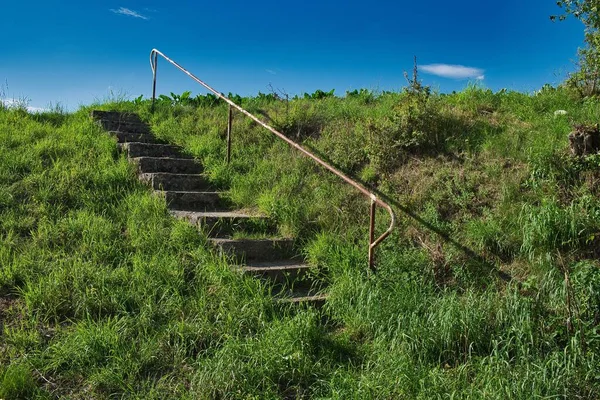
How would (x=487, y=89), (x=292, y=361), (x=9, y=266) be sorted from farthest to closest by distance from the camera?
1. (x=487, y=89)
2. (x=9, y=266)
3. (x=292, y=361)

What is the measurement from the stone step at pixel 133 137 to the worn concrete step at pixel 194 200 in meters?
2.46

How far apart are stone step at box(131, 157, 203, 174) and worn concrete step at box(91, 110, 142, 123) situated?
2335mm

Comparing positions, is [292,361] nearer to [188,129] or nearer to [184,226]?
[184,226]

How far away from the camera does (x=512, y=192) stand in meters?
6.37

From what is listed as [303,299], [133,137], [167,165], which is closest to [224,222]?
[303,299]

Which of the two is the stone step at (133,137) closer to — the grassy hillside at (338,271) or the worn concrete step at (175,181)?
the grassy hillside at (338,271)

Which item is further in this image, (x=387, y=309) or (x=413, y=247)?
(x=413, y=247)

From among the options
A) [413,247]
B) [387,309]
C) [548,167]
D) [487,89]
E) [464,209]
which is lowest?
[387,309]

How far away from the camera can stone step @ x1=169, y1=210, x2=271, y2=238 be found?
634cm

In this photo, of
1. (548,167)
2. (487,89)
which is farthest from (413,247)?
(487,89)


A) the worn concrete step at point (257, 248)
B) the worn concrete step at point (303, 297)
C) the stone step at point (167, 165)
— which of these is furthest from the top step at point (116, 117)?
the worn concrete step at point (303, 297)

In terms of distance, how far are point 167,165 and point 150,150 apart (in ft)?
2.35

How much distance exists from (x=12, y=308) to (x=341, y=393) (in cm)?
318

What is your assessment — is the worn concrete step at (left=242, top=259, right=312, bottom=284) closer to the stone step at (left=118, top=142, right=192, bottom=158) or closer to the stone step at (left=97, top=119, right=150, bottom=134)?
the stone step at (left=118, top=142, right=192, bottom=158)
